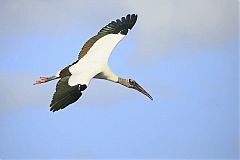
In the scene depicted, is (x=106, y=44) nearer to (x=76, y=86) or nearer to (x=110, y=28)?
(x=110, y=28)

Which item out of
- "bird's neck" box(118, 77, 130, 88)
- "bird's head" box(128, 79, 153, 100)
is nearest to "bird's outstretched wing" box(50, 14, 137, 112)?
"bird's neck" box(118, 77, 130, 88)

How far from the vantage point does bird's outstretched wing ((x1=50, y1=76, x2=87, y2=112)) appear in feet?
35.4

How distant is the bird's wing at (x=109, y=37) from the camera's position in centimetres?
1407

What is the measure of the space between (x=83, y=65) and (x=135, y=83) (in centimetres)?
187

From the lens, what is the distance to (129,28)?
1457 centimetres

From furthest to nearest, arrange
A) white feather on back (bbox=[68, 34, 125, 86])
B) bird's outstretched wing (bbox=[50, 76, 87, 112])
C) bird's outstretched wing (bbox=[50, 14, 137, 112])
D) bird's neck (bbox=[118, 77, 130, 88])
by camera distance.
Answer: bird's neck (bbox=[118, 77, 130, 88]) < white feather on back (bbox=[68, 34, 125, 86]) < bird's outstretched wing (bbox=[50, 14, 137, 112]) < bird's outstretched wing (bbox=[50, 76, 87, 112])

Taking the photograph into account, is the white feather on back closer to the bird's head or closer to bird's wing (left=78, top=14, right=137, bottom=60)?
bird's wing (left=78, top=14, right=137, bottom=60)

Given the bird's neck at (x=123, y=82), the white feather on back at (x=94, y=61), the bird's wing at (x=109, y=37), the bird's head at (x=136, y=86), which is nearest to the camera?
the white feather on back at (x=94, y=61)

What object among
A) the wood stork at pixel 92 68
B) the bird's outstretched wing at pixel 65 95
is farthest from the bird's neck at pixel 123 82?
the bird's outstretched wing at pixel 65 95

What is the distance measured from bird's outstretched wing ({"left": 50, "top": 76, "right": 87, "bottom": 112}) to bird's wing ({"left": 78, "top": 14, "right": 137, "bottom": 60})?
2547 millimetres

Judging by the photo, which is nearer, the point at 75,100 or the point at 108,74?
the point at 75,100

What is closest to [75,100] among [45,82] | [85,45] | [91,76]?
[91,76]

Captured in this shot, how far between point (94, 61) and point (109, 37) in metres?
1.02

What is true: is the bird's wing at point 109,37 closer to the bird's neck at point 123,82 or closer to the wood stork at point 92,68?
the wood stork at point 92,68
